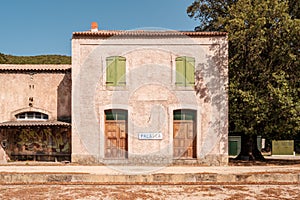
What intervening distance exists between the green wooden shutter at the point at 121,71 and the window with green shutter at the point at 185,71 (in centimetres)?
260

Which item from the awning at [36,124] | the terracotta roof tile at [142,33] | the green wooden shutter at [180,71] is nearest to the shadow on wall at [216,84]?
the terracotta roof tile at [142,33]

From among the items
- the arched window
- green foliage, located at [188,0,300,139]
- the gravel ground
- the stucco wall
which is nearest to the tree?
green foliage, located at [188,0,300,139]

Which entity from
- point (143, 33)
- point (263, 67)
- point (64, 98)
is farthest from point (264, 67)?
point (64, 98)

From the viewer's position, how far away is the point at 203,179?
12.2 meters

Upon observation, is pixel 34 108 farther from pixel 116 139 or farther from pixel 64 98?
pixel 116 139

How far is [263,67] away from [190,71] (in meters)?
3.72

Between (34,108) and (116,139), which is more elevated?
(34,108)

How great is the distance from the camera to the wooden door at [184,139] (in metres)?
17.0

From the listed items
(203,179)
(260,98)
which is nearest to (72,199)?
(203,179)

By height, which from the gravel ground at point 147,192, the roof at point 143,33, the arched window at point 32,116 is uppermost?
the roof at point 143,33

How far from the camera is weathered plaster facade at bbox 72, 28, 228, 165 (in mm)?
16703

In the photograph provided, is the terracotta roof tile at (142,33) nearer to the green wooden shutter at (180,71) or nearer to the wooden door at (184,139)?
the green wooden shutter at (180,71)

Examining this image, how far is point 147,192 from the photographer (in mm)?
10273

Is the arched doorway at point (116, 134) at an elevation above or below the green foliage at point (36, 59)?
below
